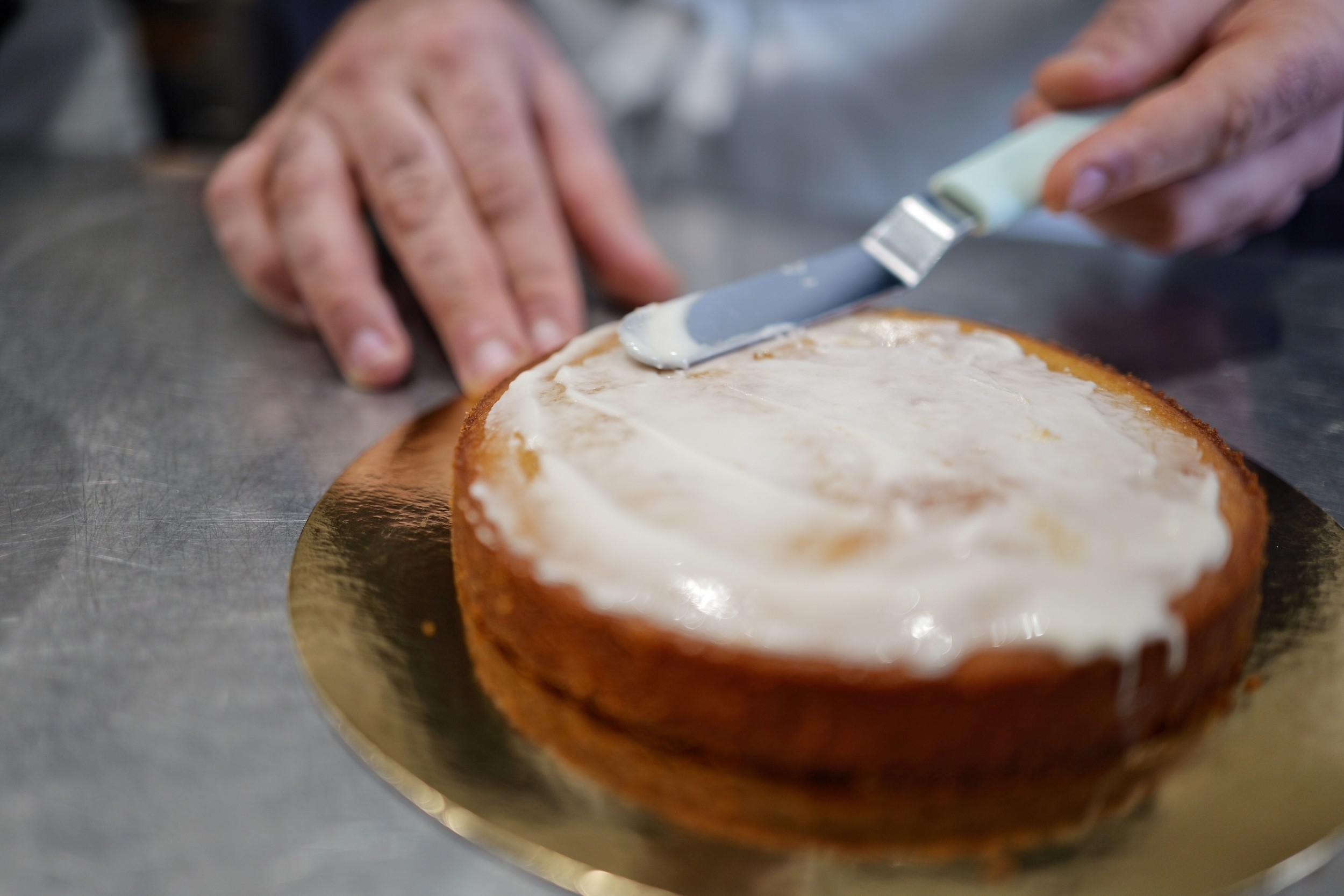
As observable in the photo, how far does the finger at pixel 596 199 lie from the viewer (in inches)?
59.4

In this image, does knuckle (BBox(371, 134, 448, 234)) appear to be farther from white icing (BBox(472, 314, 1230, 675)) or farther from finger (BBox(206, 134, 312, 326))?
white icing (BBox(472, 314, 1230, 675))

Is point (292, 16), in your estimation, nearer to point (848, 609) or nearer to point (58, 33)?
point (58, 33)

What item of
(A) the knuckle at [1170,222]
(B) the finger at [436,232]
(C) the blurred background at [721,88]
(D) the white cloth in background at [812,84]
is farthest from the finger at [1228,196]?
(B) the finger at [436,232]

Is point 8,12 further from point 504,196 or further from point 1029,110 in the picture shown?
point 1029,110

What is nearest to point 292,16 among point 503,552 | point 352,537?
point 352,537

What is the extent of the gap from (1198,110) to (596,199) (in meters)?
0.85

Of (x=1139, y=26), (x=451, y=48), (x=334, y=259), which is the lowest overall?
(x=334, y=259)

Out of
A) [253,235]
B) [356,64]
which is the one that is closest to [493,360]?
[253,235]

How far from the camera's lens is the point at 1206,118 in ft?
3.90

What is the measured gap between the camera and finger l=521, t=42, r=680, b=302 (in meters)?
1.51

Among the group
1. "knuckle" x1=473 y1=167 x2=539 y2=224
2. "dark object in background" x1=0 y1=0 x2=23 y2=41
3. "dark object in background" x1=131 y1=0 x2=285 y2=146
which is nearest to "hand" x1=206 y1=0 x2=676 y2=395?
"knuckle" x1=473 y1=167 x2=539 y2=224

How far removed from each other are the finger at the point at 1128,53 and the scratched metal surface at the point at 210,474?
361mm

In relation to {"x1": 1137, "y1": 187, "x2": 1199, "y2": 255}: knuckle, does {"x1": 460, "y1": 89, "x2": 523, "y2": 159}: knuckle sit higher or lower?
higher

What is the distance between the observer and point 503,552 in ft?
2.36
